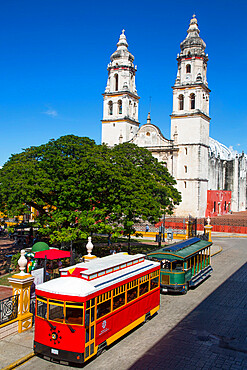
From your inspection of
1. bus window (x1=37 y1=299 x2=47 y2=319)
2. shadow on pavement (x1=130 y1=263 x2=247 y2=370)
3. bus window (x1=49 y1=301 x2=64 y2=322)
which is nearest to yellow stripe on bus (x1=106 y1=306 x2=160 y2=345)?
shadow on pavement (x1=130 y1=263 x2=247 y2=370)

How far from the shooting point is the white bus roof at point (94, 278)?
32.0 ft

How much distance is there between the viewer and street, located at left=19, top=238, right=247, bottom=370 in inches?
400

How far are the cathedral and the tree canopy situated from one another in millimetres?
27764

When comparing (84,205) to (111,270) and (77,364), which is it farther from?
(77,364)

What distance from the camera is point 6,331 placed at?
11727mm

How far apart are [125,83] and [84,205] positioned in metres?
35.8

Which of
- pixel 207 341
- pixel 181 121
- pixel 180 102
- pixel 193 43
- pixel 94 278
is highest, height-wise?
pixel 193 43

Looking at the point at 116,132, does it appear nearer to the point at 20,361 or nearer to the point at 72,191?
the point at 72,191

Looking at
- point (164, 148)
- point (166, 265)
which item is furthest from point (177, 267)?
point (164, 148)

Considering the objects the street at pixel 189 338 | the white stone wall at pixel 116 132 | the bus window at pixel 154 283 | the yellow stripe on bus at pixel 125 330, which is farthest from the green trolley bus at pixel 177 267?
the white stone wall at pixel 116 132

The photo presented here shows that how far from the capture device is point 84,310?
9508 millimetres

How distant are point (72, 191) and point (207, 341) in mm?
12127

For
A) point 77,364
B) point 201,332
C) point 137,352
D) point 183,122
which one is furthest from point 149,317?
point 183,122

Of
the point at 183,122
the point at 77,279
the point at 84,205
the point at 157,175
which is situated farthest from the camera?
the point at 183,122
